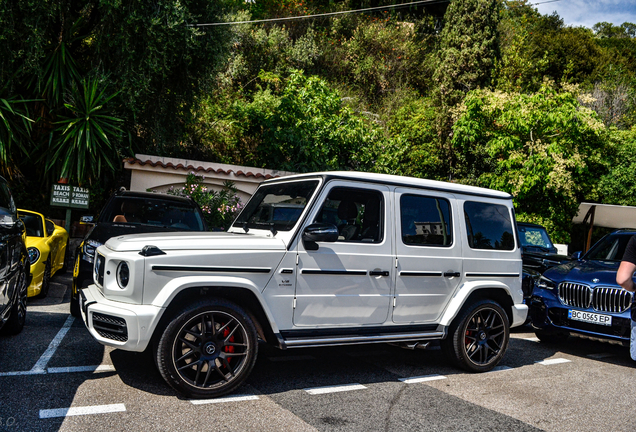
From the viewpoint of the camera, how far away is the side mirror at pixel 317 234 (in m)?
4.52

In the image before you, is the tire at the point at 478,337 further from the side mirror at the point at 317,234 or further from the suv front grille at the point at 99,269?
the suv front grille at the point at 99,269

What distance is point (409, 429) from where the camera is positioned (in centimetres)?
393

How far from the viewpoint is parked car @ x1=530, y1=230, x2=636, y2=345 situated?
6.63 m

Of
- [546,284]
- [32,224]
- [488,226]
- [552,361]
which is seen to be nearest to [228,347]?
[488,226]

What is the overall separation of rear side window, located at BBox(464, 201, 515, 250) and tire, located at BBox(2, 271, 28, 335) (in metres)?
5.12

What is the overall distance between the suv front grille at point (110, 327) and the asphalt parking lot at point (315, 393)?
0.49m

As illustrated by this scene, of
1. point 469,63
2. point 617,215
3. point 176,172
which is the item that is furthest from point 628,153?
point 176,172

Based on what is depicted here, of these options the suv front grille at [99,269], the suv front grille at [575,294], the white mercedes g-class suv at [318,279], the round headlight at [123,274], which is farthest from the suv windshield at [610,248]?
the suv front grille at [99,269]

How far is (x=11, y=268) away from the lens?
5.16 m

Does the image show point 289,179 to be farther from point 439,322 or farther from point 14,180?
point 14,180

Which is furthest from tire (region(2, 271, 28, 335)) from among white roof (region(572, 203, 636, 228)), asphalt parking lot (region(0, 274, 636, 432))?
white roof (region(572, 203, 636, 228))

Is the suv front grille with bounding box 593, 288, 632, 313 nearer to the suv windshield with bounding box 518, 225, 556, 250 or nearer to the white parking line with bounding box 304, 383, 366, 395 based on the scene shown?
the white parking line with bounding box 304, 383, 366, 395

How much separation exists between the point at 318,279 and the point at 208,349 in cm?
114

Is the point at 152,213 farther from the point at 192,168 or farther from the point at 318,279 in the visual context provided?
the point at 192,168
